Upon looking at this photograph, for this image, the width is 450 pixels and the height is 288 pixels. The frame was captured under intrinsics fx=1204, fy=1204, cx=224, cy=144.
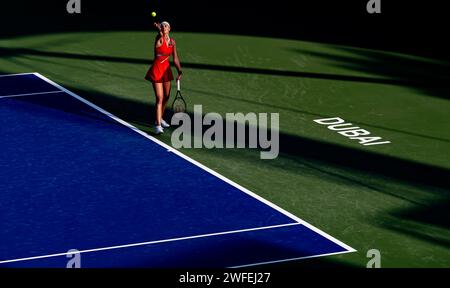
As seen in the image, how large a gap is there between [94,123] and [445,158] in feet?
23.5

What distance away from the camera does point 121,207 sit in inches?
785

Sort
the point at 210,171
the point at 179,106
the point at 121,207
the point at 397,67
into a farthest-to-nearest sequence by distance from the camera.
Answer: the point at 397,67
the point at 179,106
the point at 210,171
the point at 121,207

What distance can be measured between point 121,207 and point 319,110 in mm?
6971

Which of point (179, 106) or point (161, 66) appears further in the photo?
point (179, 106)

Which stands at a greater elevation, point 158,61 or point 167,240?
point 158,61

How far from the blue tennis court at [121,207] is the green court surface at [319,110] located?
522 millimetres

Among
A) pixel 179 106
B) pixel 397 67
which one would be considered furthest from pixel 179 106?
pixel 397 67

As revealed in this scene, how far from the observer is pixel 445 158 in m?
22.5

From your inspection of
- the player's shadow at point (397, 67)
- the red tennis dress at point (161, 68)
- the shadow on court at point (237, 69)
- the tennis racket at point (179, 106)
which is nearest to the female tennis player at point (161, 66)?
the red tennis dress at point (161, 68)

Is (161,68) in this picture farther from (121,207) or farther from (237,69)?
(237,69)

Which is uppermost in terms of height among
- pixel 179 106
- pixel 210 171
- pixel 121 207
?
pixel 179 106

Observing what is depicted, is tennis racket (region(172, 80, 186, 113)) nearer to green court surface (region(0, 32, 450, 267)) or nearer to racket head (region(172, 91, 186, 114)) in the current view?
racket head (region(172, 91, 186, 114))
